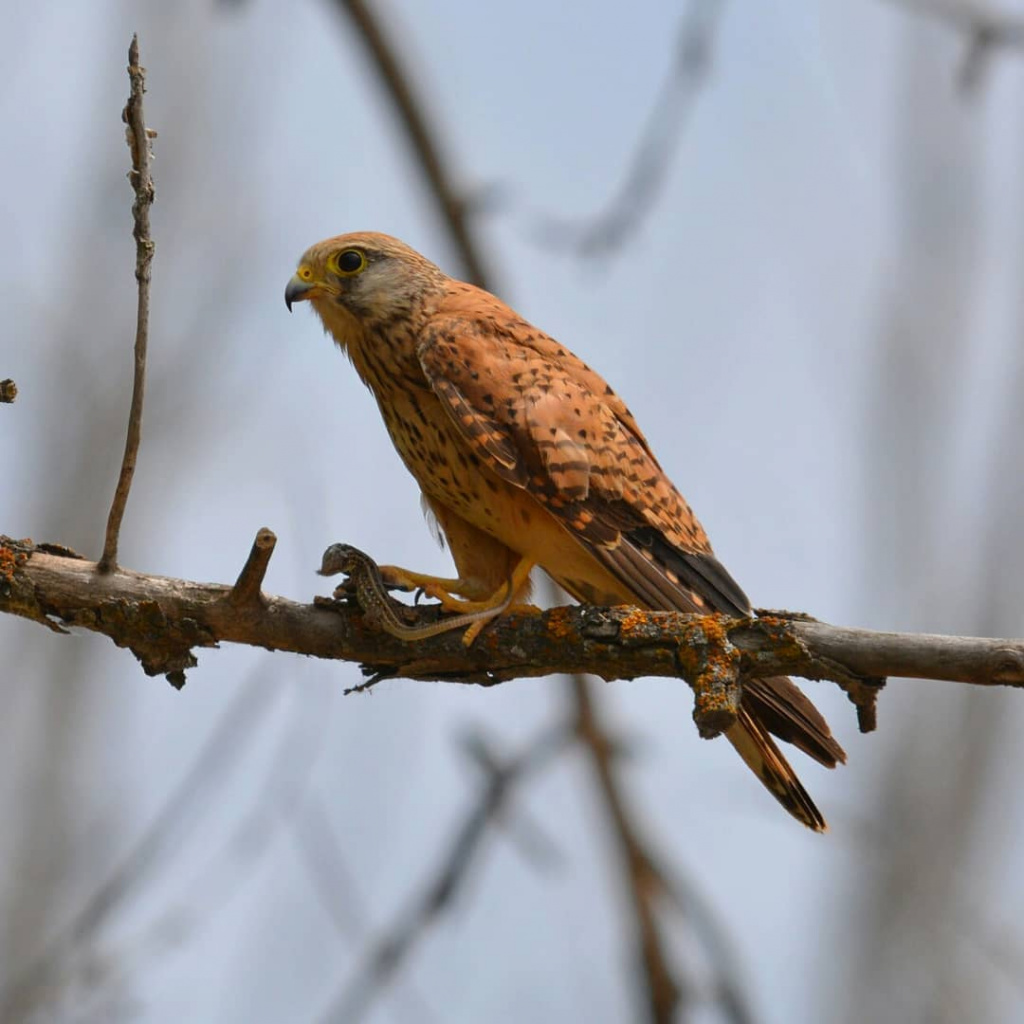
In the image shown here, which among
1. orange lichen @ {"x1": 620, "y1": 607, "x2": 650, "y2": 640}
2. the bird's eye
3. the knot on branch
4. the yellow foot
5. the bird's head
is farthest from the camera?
the bird's eye

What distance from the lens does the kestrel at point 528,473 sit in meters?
3.67

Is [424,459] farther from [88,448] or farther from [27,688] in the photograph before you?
[27,688]

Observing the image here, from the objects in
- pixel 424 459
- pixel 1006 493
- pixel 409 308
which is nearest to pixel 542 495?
pixel 424 459

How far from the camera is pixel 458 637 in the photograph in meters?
3.22

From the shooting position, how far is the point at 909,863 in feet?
25.3

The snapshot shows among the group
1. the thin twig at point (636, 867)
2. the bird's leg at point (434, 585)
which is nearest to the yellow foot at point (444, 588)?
the bird's leg at point (434, 585)

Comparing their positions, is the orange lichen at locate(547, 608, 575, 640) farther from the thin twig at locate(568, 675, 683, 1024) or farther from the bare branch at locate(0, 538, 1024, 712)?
the thin twig at locate(568, 675, 683, 1024)

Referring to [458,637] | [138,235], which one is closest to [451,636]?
[458,637]

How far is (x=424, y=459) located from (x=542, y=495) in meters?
0.40

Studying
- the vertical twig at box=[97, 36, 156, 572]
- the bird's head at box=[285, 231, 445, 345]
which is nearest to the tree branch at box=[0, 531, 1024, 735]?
the vertical twig at box=[97, 36, 156, 572]

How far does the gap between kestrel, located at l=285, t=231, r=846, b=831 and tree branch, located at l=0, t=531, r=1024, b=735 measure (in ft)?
1.06

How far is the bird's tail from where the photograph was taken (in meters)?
3.60

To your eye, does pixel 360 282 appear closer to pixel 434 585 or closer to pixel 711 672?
pixel 434 585

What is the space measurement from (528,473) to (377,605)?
76 centimetres
